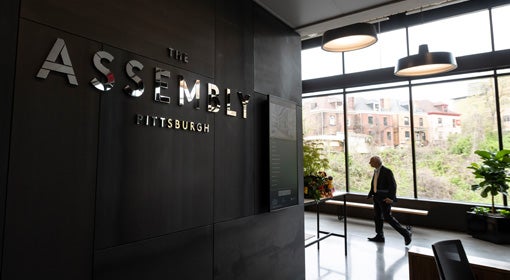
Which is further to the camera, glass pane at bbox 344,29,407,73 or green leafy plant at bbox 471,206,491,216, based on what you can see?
glass pane at bbox 344,29,407,73

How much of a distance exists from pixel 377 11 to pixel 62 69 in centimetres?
294

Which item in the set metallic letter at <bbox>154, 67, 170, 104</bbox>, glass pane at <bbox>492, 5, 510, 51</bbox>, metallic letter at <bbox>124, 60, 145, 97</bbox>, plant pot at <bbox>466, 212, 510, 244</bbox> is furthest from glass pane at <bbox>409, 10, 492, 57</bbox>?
metallic letter at <bbox>124, 60, 145, 97</bbox>

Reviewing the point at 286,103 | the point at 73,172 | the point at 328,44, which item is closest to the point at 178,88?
the point at 73,172

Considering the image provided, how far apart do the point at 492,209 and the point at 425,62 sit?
381 cm

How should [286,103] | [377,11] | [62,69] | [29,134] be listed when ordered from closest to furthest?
[29,134], [62,69], [377,11], [286,103]

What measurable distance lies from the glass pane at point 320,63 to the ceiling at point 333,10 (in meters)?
5.67

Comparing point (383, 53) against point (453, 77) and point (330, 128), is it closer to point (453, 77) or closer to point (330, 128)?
point (453, 77)

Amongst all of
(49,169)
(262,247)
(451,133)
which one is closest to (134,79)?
(49,169)

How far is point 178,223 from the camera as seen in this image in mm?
2080

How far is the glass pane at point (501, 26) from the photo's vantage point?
6.46 metres

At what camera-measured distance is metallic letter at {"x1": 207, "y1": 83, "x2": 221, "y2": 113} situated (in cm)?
239

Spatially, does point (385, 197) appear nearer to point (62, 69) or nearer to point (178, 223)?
point (178, 223)

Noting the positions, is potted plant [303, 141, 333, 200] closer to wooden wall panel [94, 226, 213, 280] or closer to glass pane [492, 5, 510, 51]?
wooden wall panel [94, 226, 213, 280]

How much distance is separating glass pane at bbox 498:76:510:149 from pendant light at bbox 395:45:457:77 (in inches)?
115
